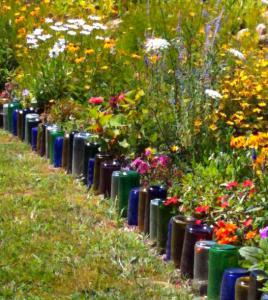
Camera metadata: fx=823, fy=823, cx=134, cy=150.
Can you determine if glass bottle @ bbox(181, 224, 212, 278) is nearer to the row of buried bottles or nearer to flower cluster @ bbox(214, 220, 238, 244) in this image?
the row of buried bottles

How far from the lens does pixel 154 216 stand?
4.70 m

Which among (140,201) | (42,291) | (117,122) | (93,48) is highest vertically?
(93,48)

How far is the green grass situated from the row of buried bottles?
3.6 inches

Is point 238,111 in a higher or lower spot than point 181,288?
higher

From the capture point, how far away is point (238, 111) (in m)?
5.57

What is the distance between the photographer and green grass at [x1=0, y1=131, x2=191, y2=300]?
404cm

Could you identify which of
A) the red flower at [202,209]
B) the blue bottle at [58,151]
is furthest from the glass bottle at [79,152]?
the red flower at [202,209]

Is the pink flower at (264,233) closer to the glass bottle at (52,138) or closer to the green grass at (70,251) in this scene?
the green grass at (70,251)

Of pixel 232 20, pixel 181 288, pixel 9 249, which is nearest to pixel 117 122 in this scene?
pixel 9 249

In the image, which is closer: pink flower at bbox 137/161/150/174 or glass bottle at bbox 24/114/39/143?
pink flower at bbox 137/161/150/174

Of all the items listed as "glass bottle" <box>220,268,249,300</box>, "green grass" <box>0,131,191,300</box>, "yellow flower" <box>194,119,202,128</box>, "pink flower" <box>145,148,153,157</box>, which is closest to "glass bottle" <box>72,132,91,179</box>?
"green grass" <box>0,131,191,300</box>

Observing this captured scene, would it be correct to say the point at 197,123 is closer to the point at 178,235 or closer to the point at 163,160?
the point at 163,160

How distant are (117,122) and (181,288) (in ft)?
6.37

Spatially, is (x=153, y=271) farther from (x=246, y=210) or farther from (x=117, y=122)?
(x=117, y=122)
